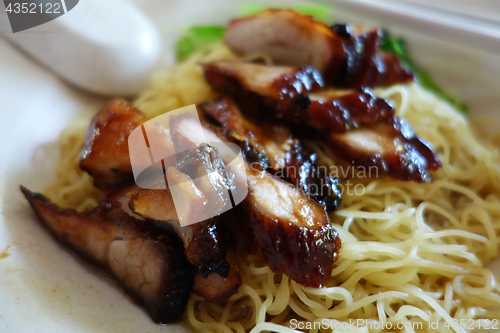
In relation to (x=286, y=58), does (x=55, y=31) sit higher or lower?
higher

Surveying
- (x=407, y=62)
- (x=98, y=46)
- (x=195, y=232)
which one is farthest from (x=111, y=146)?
(x=407, y=62)

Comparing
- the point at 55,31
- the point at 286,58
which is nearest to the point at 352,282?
Answer: the point at 286,58

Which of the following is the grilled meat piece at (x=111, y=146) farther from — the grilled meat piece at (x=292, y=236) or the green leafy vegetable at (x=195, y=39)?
the green leafy vegetable at (x=195, y=39)

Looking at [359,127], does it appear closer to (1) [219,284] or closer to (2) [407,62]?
(1) [219,284]

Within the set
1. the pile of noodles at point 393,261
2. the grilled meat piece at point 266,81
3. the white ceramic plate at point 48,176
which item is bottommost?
the pile of noodles at point 393,261

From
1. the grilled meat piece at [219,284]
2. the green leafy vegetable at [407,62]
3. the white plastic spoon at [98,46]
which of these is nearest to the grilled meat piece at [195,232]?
the grilled meat piece at [219,284]

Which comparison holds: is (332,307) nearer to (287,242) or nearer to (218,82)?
(287,242)

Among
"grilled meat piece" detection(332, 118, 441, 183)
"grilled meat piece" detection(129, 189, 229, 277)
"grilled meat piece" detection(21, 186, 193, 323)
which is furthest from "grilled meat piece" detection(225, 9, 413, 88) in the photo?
"grilled meat piece" detection(21, 186, 193, 323)
